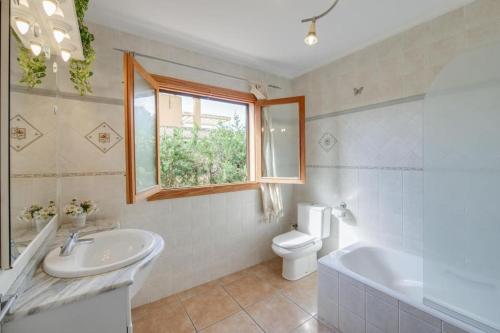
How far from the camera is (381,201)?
211cm

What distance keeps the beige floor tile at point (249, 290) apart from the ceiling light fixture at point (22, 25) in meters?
2.37

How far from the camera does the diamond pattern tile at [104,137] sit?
1.71 metres

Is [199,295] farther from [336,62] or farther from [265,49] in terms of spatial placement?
[336,62]

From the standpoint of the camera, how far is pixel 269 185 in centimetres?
267

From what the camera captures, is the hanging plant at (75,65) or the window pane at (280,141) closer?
the hanging plant at (75,65)

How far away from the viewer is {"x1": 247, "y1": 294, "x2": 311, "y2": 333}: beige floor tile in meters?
1.69

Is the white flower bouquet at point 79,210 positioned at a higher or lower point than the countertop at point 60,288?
higher

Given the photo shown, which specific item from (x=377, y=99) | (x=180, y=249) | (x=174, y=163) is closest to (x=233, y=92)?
(x=174, y=163)

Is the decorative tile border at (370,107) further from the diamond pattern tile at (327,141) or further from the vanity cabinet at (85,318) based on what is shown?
the vanity cabinet at (85,318)

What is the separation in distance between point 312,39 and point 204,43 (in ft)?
4.18

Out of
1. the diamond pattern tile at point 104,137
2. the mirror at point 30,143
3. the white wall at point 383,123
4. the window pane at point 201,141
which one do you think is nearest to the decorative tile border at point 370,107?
the white wall at point 383,123

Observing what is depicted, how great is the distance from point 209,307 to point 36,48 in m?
2.24

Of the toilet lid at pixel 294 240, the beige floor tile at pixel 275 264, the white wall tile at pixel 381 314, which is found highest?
the toilet lid at pixel 294 240

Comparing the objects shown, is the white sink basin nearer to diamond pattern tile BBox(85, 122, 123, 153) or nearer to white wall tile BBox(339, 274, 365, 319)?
diamond pattern tile BBox(85, 122, 123, 153)
